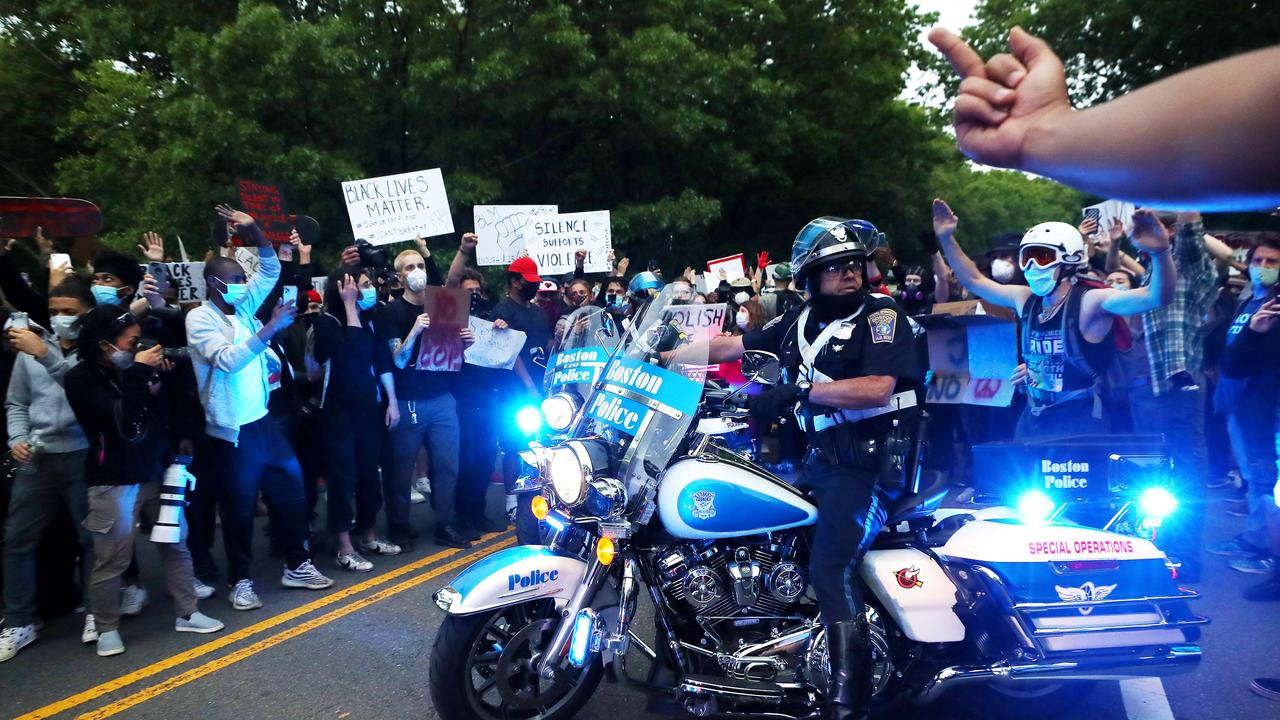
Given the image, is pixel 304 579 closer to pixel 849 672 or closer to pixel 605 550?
pixel 605 550

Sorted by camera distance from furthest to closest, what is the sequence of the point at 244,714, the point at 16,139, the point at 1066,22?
the point at 1066,22 < the point at 16,139 < the point at 244,714

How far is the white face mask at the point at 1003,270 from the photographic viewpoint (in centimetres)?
770

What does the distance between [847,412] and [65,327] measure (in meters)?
4.55

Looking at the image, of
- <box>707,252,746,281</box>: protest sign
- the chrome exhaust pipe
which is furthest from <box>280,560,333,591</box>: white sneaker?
<box>707,252,746,281</box>: protest sign

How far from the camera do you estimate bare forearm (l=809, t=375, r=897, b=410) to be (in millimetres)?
3477

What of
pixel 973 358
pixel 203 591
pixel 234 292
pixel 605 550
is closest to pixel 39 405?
pixel 234 292

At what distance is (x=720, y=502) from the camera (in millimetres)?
3484

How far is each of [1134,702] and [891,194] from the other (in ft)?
72.9

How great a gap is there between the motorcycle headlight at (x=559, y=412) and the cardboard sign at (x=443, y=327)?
3.50m

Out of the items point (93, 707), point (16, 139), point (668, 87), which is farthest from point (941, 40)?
point (16, 139)

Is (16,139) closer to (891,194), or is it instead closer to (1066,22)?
(891,194)

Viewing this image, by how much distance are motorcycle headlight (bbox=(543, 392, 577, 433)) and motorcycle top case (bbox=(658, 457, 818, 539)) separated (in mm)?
470

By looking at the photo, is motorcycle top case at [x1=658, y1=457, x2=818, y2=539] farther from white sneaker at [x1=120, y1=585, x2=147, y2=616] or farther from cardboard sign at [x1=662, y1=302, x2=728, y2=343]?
white sneaker at [x1=120, y1=585, x2=147, y2=616]

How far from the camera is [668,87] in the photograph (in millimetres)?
16406
